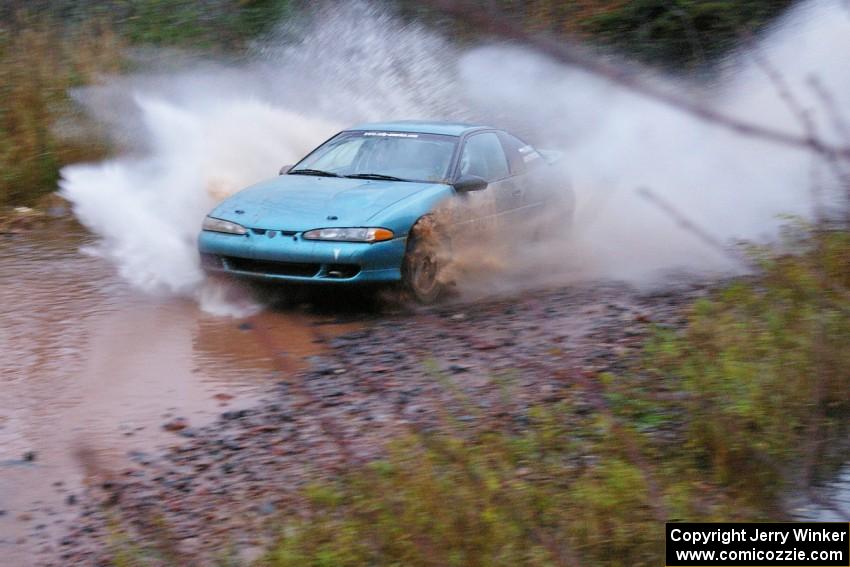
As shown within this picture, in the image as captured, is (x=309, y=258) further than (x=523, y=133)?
No

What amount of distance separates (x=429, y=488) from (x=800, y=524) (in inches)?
48.7

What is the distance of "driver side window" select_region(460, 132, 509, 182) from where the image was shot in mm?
8883

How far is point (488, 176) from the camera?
355 inches

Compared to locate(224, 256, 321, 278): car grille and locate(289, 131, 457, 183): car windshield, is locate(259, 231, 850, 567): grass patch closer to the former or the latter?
locate(224, 256, 321, 278): car grille

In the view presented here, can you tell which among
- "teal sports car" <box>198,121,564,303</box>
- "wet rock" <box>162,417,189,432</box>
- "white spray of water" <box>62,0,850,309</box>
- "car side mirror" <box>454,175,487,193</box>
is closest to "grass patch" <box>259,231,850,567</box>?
"wet rock" <box>162,417,189,432</box>

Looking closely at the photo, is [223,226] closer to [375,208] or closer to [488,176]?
[375,208]

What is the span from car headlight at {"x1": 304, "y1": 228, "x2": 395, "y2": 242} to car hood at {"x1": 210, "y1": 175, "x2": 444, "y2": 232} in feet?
0.16

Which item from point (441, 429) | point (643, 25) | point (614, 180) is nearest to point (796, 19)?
point (643, 25)

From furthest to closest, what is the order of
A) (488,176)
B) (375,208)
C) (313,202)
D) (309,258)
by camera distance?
(488,176) < (313,202) < (375,208) < (309,258)

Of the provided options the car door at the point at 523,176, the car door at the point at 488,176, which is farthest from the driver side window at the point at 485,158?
the car door at the point at 523,176

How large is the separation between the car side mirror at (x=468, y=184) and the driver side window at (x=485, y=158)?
294 mm

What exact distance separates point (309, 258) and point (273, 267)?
1.09 ft

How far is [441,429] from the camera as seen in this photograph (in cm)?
477

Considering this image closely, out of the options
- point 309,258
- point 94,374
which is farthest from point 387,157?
point 94,374
